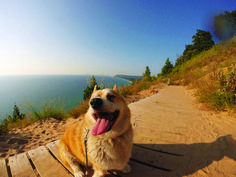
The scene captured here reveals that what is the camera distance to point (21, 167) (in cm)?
184

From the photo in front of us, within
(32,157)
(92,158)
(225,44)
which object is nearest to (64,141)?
(92,158)

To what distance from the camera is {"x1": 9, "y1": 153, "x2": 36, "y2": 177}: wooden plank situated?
67.2 inches

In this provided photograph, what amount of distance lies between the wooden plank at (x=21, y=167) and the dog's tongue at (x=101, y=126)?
55.3 inches

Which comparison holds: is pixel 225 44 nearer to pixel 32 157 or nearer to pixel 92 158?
pixel 92 158

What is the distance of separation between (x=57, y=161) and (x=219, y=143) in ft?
11.0

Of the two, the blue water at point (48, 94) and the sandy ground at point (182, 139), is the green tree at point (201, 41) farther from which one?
the sandy ground at point (182, 139)

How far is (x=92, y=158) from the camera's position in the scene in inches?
55.2

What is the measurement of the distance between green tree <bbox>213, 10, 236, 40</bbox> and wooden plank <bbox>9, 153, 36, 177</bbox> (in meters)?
20.1

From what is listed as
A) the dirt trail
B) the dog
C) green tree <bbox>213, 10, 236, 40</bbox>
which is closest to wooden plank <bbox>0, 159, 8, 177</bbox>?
the dog

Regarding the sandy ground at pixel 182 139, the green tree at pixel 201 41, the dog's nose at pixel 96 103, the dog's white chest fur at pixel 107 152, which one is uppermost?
the green tree at pixel 201 41

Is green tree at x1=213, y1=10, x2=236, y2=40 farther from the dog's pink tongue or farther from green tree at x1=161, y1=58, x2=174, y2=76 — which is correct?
the dog's pink tongue

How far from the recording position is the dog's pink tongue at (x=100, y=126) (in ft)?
4.41

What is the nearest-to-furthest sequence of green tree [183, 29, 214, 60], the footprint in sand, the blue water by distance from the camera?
the footprint in sand
the blue water
green tree [183, 29, 214, 60]

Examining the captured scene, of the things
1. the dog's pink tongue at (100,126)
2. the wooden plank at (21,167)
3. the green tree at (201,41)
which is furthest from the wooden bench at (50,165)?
the green tree at (201,41)
